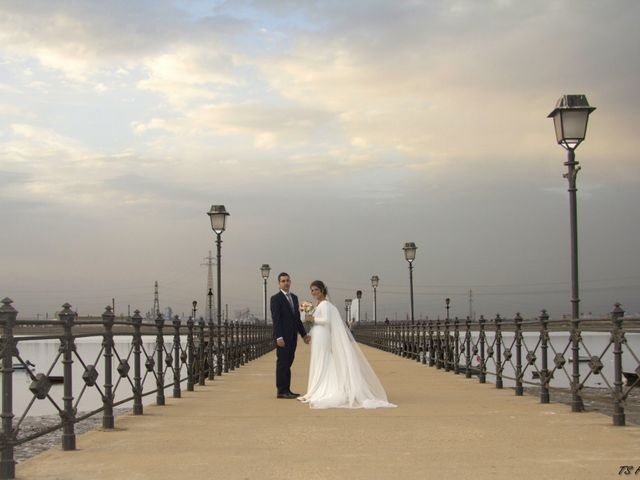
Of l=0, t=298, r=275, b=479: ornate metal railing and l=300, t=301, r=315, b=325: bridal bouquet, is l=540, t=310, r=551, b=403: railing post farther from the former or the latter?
l=0, t=298, r=275, b=479: ornate metal railing

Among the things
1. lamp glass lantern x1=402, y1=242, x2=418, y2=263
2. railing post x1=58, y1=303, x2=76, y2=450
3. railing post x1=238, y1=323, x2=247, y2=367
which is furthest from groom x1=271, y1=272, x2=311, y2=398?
lamp glass lantern x1=402, y1=242, x2=418, y2=263

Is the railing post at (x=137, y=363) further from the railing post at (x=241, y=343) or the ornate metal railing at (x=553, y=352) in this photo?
the railing post at (x=241, y=343)

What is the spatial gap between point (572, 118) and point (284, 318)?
580 cm

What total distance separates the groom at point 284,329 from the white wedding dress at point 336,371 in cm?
60

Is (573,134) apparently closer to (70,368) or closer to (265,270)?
(70,368)

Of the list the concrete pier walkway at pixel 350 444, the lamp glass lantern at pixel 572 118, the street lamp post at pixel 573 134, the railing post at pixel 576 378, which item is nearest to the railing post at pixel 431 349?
the concrete pier walkway at pixel 350 444

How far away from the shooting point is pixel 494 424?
1059cm

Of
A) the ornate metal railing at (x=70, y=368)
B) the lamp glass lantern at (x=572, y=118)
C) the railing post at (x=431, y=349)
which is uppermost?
the lamp glass lantern at (x=572, y=118)

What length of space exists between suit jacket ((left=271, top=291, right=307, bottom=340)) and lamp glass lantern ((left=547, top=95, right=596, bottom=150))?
5.32 metres

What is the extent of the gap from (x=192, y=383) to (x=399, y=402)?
501 centimetres

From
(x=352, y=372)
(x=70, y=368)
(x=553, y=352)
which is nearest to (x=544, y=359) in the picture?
(x=553, y=352)

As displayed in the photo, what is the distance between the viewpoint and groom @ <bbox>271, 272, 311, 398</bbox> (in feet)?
47.2

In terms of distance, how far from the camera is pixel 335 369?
13.6 m

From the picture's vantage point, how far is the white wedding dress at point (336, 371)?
13.0 m
